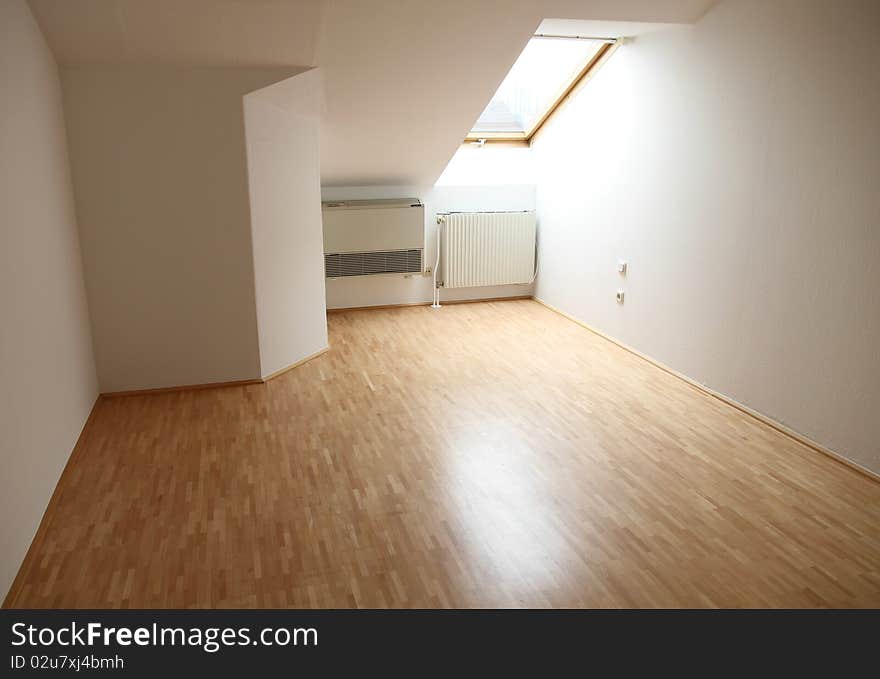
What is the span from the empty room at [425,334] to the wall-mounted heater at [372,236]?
1.65 ft

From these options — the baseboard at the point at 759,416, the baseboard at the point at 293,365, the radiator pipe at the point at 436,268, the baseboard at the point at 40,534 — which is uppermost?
the radiator pipe at the point at 436,268

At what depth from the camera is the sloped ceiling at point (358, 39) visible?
3.67 metres

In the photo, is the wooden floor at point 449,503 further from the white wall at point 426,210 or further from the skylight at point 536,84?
the skylight at point 536,84

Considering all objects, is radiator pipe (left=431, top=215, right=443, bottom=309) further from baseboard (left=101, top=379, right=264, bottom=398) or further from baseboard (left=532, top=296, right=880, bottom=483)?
baseboard (left=101, top=379, right=264, bottom=398)

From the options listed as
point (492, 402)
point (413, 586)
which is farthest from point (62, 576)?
point (492, 402)

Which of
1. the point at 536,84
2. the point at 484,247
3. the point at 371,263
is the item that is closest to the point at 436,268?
the point at 484,247

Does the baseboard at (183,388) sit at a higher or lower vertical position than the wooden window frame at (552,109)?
lower

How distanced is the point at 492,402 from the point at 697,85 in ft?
7.45

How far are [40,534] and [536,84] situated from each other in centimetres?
534

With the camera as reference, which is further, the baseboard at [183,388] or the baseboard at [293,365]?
the baseboard at [293,365]

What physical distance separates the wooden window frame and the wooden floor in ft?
8.02

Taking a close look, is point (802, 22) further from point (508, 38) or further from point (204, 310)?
point (204, 310)

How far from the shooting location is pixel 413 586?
2535mm

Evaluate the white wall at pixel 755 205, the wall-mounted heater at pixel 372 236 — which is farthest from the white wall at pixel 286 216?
the white wall at pixel 755 205
